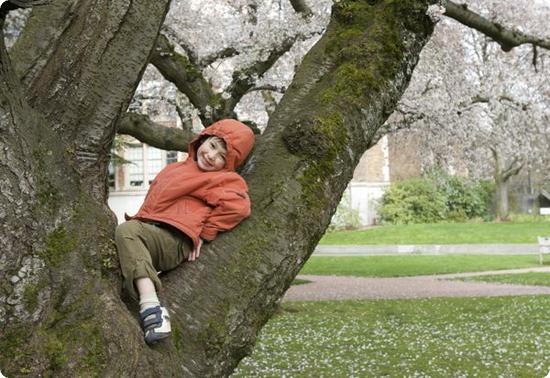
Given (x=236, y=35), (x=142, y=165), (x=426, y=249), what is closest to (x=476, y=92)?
(x=236, y=35)

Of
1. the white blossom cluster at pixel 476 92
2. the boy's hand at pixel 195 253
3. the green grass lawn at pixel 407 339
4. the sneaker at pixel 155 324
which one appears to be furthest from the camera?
the white blossom cluster at pixel 476 92

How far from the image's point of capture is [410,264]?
18500 millimetres

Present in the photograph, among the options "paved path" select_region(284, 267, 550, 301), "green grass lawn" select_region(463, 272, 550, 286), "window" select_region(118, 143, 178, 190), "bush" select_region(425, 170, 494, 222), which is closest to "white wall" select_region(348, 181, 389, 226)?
"bush" select_region(425, 170, 494, 222)

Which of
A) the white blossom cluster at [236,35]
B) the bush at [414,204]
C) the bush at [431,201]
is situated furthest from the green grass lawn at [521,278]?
the bush at [414,204]

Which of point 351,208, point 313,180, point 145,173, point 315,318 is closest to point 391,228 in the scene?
point 351,208

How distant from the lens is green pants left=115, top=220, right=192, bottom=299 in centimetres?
249

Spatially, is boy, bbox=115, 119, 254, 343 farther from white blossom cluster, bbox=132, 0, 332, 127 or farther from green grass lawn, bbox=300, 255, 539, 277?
green grass lawn, bbox=300, 255, 539, 277

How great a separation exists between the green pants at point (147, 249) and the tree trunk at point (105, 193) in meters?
0.06

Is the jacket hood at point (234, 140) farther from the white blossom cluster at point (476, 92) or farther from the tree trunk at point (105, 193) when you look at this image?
the white blossom cluster at point (476, 92)

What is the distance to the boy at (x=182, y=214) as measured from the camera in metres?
2.47

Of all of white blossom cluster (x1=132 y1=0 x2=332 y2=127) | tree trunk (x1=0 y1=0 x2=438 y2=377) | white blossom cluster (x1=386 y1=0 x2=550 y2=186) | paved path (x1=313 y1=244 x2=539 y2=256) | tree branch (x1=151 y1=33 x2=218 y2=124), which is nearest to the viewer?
tree trunk (x1=0 y1=0 x2=438 y2=377)

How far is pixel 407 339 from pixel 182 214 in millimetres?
6078

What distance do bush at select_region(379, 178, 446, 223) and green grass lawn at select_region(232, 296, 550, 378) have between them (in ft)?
62.5

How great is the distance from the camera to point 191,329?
2438 millimetres
